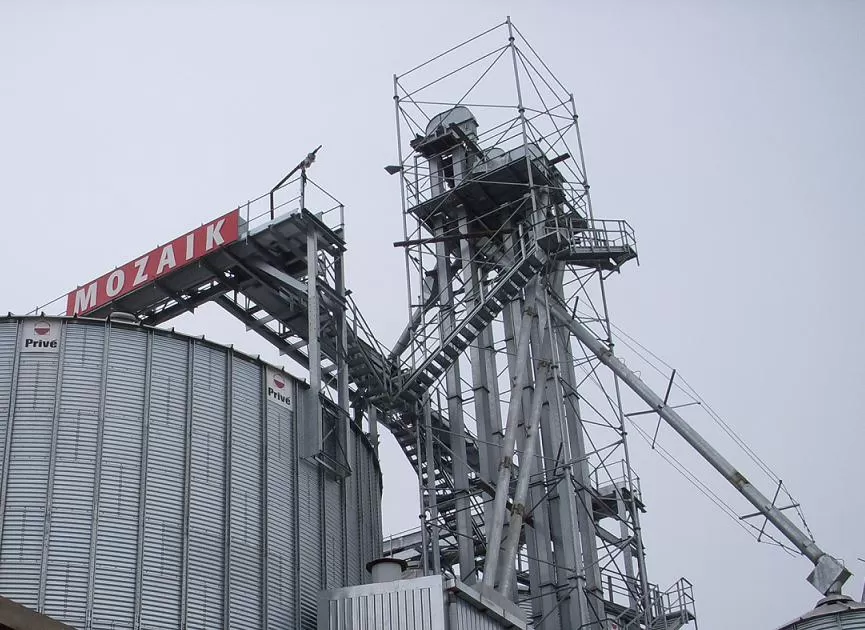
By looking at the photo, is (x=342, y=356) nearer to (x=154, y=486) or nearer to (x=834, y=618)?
(x=154, y=486)

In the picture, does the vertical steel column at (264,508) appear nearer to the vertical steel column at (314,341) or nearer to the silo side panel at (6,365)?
the vertical steel column at (314,341)

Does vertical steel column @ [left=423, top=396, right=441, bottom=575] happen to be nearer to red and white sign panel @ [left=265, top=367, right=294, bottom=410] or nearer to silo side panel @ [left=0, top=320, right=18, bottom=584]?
red and white sign panel @ [left=265, top=367, right=294, bottom=410]

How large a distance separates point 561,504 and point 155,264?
49.2ft

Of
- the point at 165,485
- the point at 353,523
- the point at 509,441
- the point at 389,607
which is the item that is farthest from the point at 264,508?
the point at 509,441

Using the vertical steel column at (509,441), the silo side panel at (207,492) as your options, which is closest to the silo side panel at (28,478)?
the silo side panel at (207,492)

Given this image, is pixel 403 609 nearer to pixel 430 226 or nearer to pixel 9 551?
pixel 9 551

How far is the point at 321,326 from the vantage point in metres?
39.1

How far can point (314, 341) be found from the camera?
121 ft

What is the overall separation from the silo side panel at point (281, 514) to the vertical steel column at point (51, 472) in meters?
5.77

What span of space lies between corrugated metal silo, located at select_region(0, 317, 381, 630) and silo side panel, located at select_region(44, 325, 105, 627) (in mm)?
32

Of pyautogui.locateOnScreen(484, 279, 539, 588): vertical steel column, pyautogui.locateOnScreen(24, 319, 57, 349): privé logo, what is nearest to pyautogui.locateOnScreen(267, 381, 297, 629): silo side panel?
pyautogui.locateOnScreen(484, 279, 539, 588): vertical steel column

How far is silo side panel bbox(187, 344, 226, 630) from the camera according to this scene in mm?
31516

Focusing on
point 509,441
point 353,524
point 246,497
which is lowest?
point 246,497

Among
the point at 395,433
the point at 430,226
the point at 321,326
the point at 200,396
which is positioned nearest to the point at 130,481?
the point at 200,396
